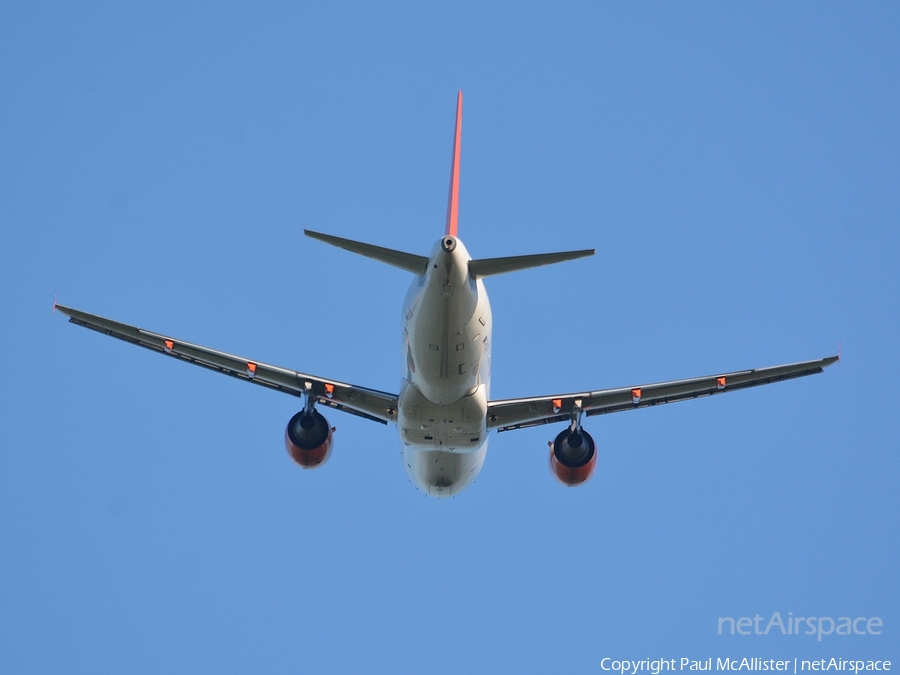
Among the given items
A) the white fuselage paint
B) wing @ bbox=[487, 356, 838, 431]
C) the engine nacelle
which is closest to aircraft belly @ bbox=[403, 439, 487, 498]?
the white fuselage paint

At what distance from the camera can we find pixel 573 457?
4203 centimetres

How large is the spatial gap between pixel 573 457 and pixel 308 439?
9.15 m

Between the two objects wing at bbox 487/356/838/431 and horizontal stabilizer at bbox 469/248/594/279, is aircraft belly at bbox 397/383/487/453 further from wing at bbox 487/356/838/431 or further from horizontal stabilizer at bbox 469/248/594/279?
horizontal stabilizer at bbox 469/248/594/279

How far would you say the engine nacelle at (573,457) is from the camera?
41.8 meters

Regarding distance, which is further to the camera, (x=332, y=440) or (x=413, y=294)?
(x=332, y=440)

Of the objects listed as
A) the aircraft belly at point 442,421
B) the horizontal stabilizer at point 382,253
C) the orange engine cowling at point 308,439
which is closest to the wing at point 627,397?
the aircraft belly at point 442,421

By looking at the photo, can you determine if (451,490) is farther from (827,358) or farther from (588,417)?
(827,358)

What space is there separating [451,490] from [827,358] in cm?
1380

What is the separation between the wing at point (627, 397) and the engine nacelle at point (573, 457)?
2.44ft

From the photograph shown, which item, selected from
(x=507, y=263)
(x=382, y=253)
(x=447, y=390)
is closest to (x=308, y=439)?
(x=447, y=390)

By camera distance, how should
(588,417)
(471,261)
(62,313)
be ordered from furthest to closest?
(588,417), (62,313), (471,261)

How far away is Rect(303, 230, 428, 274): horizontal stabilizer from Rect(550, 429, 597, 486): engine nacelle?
415 inches

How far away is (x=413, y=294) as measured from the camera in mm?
34750

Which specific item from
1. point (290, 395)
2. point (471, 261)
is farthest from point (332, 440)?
point (471, 261)
